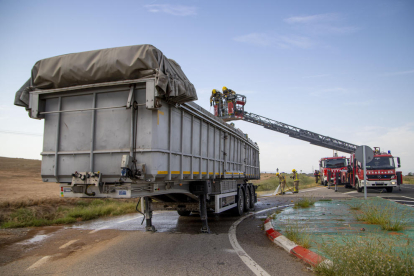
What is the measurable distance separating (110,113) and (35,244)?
3.83 metres

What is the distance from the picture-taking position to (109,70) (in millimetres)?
5922

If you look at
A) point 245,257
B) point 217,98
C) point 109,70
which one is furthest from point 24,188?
point 245,257

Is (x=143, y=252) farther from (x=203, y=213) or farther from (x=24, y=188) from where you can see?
(x=24, y=188)

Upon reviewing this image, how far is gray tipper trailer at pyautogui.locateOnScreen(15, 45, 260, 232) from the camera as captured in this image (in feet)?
18.9

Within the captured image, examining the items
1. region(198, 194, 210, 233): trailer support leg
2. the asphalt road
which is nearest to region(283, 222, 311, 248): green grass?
the asphalt road

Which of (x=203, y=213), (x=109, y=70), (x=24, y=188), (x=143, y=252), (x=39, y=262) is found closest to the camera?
(x=39, y=262)

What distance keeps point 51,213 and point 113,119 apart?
25.5 feet

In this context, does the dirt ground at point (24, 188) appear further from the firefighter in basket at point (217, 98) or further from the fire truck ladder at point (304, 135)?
the fire truck ladder at point (304, 135)

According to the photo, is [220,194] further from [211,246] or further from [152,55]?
[152,55]

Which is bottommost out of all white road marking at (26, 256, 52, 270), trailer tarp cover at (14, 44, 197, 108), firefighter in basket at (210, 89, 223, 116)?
white road marking at (26, 256, 52, 270)

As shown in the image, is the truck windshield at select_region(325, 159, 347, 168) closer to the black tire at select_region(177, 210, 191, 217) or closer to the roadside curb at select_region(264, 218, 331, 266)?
the black tire at select_region(177, 210, 191, 217)

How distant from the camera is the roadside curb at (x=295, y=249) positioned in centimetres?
517

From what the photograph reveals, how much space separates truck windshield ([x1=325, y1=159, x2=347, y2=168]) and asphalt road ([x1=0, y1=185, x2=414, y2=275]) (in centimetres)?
2636

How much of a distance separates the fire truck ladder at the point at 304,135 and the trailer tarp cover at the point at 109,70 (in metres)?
27.7
